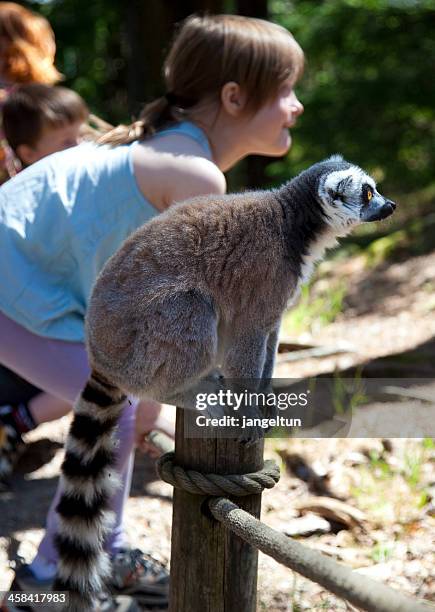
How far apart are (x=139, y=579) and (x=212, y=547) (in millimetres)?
800

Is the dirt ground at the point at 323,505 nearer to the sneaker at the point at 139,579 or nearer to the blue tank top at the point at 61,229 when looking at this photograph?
the sneaker at the point at 139,579

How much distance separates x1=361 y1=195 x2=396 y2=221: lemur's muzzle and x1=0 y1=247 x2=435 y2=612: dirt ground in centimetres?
135

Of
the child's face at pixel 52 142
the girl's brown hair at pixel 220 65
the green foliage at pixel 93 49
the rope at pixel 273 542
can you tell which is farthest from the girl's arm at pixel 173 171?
the green foliage at pixel 93 49

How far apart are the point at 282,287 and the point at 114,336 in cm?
49

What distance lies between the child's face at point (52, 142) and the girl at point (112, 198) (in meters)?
1.40

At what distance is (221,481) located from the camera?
1.99 m

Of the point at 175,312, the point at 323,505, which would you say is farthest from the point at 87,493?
the point at 323,505

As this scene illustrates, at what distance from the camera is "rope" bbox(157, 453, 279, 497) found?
6.52 ft

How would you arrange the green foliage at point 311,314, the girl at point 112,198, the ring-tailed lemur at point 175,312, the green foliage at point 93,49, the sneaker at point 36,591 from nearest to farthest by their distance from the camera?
the ring-tailed lemur at point 175,312 → the sneaker at point 36,591 → the girl at point 112,198 → the green foliage at point 311,314 → the green foliage at point 93,49

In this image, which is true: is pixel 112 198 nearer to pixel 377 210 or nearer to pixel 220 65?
pixel 220 65

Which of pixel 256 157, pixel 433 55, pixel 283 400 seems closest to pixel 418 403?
pixel 283 400

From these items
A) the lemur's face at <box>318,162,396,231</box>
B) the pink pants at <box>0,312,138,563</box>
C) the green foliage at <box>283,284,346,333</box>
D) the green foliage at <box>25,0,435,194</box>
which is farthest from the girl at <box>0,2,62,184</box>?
the green foliage at <box>25,0,435,194</box>

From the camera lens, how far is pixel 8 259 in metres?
2.62

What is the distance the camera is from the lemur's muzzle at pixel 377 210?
2.17 m
